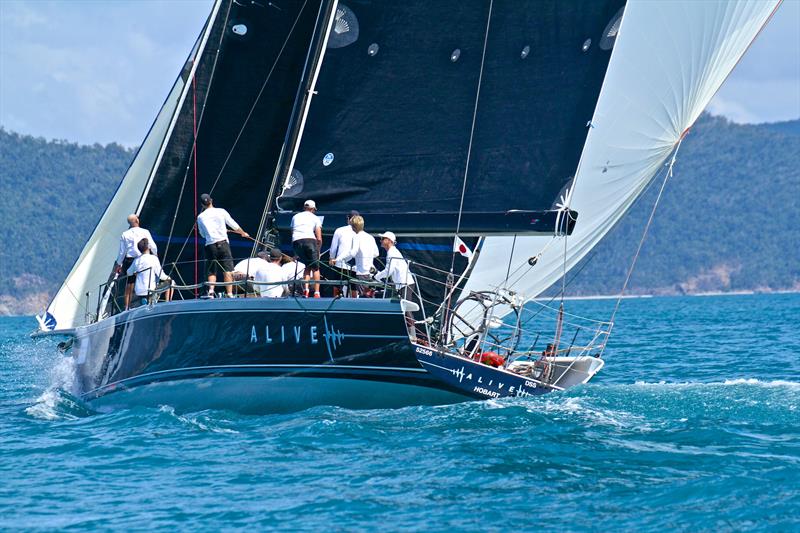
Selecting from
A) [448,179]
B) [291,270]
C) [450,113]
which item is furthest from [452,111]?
[291,270]

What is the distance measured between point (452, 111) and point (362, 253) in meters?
1.98

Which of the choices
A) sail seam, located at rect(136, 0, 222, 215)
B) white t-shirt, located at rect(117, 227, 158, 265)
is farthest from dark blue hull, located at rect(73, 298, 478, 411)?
sail seam, located at rect(136, 0, 222, 215)

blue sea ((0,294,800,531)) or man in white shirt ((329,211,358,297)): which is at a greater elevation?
man in white shirt ((329,211,358,297))

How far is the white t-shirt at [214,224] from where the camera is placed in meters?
14.3

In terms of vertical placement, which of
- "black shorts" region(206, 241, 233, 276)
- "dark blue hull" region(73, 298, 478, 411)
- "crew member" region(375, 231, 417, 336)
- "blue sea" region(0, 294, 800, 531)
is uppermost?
"black shorts" region(206, 241, 233, 276)

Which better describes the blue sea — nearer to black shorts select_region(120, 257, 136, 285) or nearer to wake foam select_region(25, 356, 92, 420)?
wake foam select_region(25, 356, 92, 420)

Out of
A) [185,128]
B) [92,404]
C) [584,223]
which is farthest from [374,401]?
[185,128]

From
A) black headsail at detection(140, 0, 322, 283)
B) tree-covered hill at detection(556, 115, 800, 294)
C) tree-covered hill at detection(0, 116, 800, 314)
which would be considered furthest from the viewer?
tree-covered hill at detection(556, 115, 800, 294)

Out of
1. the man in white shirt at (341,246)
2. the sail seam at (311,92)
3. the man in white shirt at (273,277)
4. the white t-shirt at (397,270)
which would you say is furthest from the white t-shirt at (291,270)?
the sail seam at (311,92)

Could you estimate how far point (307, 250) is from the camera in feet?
45.0

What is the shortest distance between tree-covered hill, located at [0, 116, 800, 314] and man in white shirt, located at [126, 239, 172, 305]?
104293 millimetres

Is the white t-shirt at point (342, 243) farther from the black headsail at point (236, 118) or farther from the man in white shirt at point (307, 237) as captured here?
the black headsail at point (236, 118)

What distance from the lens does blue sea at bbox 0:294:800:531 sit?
8.92m

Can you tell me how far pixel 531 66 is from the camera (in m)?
13.7
